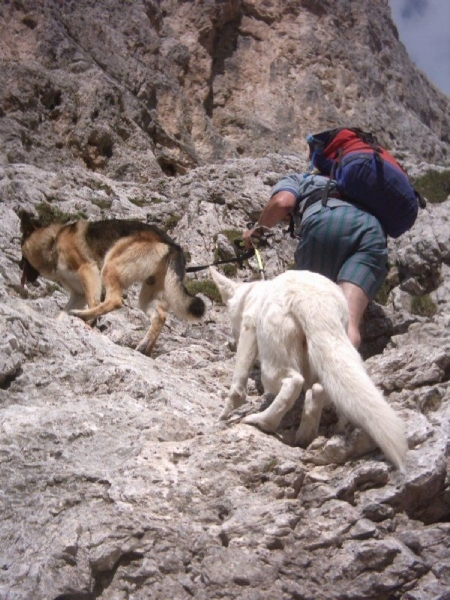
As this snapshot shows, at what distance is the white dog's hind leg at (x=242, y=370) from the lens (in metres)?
4.72

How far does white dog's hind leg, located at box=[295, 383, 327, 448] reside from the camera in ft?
13.0

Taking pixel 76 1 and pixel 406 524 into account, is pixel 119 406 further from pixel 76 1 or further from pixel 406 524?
pixel 76 1

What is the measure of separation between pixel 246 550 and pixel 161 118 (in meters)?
19.1

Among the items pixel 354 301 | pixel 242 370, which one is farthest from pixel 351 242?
pixel 242 370

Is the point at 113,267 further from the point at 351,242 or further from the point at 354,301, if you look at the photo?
the point at 354,301

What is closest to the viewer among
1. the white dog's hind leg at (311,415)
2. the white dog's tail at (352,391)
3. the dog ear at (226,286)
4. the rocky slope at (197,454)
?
the rocky slope at (197,454)

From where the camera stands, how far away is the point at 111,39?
20.6 meters

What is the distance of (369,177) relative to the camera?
5254 mm

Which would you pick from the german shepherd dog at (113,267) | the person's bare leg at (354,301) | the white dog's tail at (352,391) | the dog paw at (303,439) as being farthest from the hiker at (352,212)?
the german shepherd dog at (113,267)

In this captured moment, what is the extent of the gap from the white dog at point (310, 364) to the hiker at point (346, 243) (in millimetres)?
797

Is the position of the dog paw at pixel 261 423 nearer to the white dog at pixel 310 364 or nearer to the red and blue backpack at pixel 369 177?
the white dog at pixel 310 364

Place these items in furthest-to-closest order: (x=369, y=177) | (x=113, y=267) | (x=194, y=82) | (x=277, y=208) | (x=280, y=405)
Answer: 1. (x=194, y=82)
2. (x=113, y=267)
3. (x=277, y=208)
4. (x=369, y=177)
5. (x=280, y=405)

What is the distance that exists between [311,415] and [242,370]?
797 mm

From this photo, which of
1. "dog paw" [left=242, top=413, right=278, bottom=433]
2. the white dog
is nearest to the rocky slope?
"dog paw" [left=242, top=413, right=278, bottom=433]
